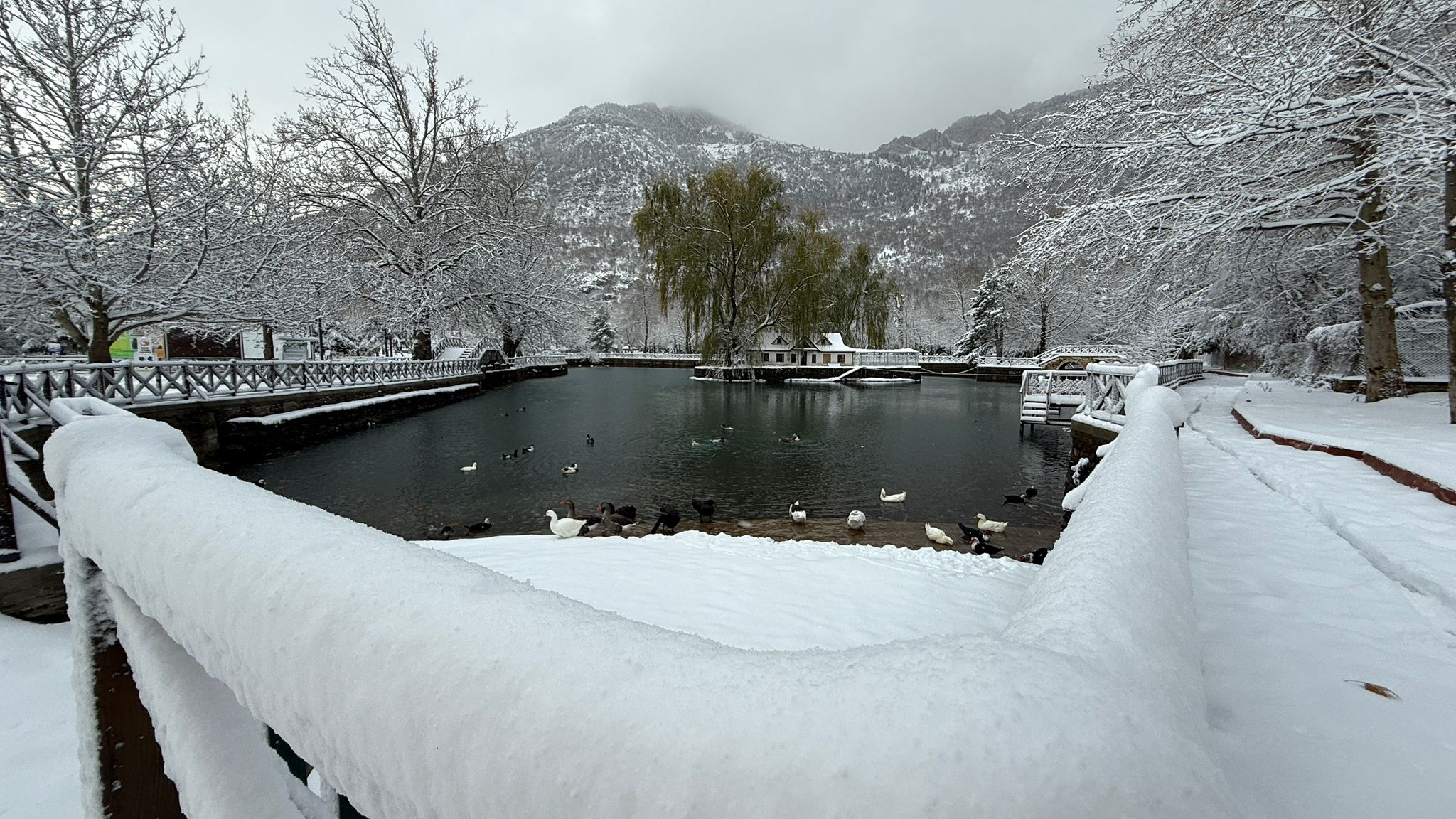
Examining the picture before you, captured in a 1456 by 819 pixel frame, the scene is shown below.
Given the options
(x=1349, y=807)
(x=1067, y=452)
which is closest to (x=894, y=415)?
(x=1067, y=452)

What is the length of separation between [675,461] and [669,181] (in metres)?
28.5

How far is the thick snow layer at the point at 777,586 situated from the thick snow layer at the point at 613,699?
2212 mm

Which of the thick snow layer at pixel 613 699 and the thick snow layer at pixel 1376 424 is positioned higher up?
the thick snow layer at pixel 613 699

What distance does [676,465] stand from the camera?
14320 mm

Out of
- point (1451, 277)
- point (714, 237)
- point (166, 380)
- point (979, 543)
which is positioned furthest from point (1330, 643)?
point (714, 237)

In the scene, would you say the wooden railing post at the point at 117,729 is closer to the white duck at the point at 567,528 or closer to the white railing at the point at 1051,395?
the white duck at the point at 567,528

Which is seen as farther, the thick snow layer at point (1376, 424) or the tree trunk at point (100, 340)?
the tree trunk at point (100, 340)

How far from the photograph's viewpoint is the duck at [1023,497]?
11.2 meters

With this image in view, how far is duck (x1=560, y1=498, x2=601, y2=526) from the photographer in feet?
29.1

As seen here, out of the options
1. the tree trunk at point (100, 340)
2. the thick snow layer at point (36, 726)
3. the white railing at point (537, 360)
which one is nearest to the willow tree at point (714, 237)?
the white railing at point (537, 360)

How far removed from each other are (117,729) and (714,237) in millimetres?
38188

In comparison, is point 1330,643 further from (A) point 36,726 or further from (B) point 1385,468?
(A) point 36,726

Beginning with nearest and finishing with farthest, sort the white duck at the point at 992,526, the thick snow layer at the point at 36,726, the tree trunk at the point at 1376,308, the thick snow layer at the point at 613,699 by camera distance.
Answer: the thick snow layer at the point at 613,699 → the thick snow layer at the point at 36,726 → the white duck at the point at 992,526 → the tree trunk at the point at 1376,308

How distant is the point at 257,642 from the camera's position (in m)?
0.84
